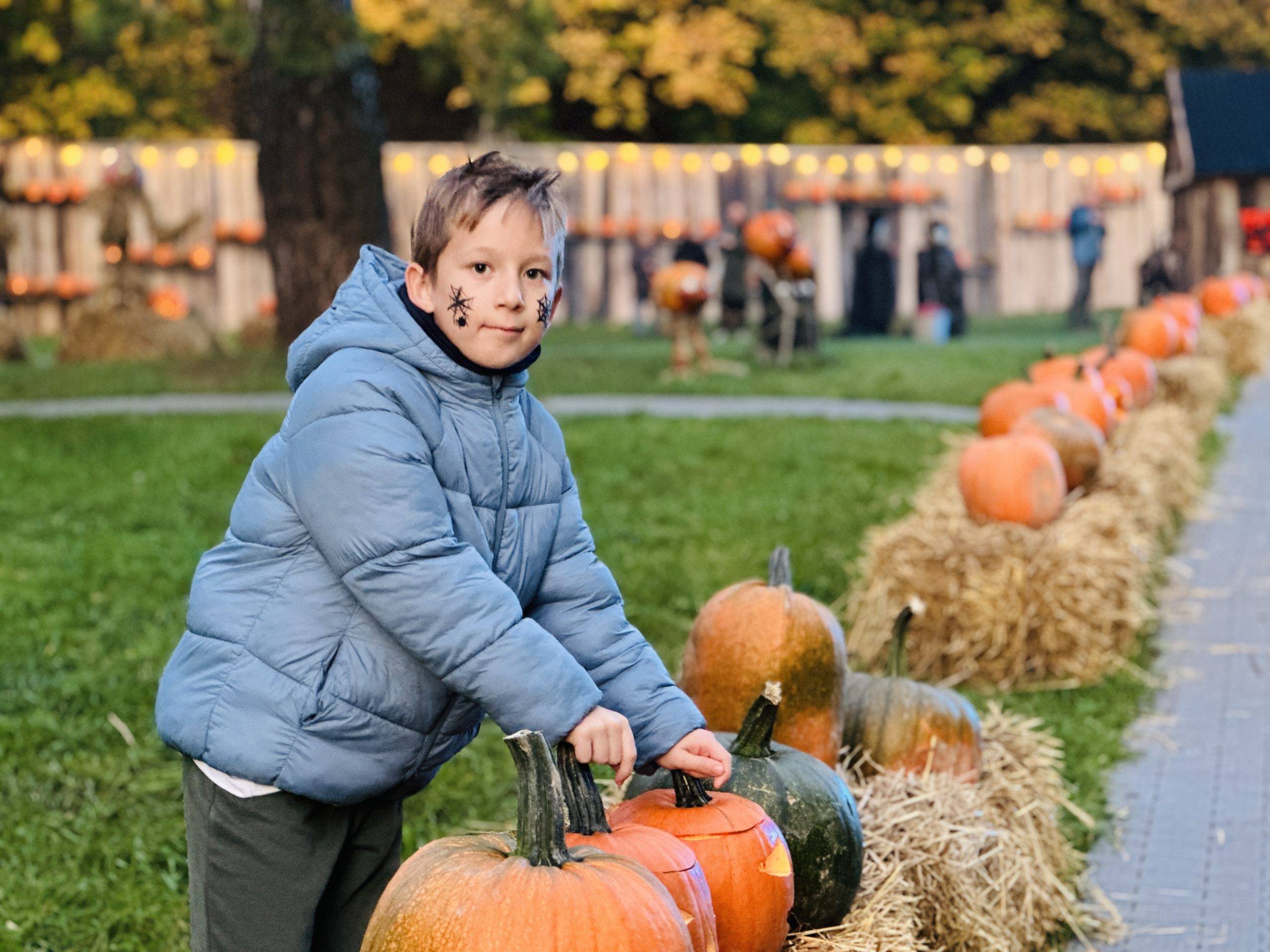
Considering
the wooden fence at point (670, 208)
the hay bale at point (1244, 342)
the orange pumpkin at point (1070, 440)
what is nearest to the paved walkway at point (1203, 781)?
the orange pumpkin at point (1070, 440)

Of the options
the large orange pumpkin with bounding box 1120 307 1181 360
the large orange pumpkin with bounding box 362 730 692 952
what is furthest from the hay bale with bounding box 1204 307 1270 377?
the large orange pumpkin with bounding box 362 730 692 952

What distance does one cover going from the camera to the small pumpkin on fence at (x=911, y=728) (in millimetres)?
3750

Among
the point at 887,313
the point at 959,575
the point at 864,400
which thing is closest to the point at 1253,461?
the point at 864,400

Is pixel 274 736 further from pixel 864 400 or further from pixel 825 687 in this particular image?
pixel 864 400

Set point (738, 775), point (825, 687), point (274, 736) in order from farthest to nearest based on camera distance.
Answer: point (825, 687)
point (738, 775)
point (274, 736)

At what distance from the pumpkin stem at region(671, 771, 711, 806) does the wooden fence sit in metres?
19.8

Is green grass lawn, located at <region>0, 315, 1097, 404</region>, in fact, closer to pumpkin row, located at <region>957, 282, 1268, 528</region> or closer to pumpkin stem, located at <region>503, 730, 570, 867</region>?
pumpkin row, located at <region>957, 282, 1268, 528</region>

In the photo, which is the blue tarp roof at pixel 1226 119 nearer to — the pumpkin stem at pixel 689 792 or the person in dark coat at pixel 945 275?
the person in dark coat at pixel 945 275

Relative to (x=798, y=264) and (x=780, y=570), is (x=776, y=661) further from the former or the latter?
(x=798, y=264)

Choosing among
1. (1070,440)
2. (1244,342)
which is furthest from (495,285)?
(1244,342)

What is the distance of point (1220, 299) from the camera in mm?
16828

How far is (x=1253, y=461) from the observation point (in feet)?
33.7

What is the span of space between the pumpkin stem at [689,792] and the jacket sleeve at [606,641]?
72mm

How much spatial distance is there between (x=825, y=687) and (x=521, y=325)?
1.50m
